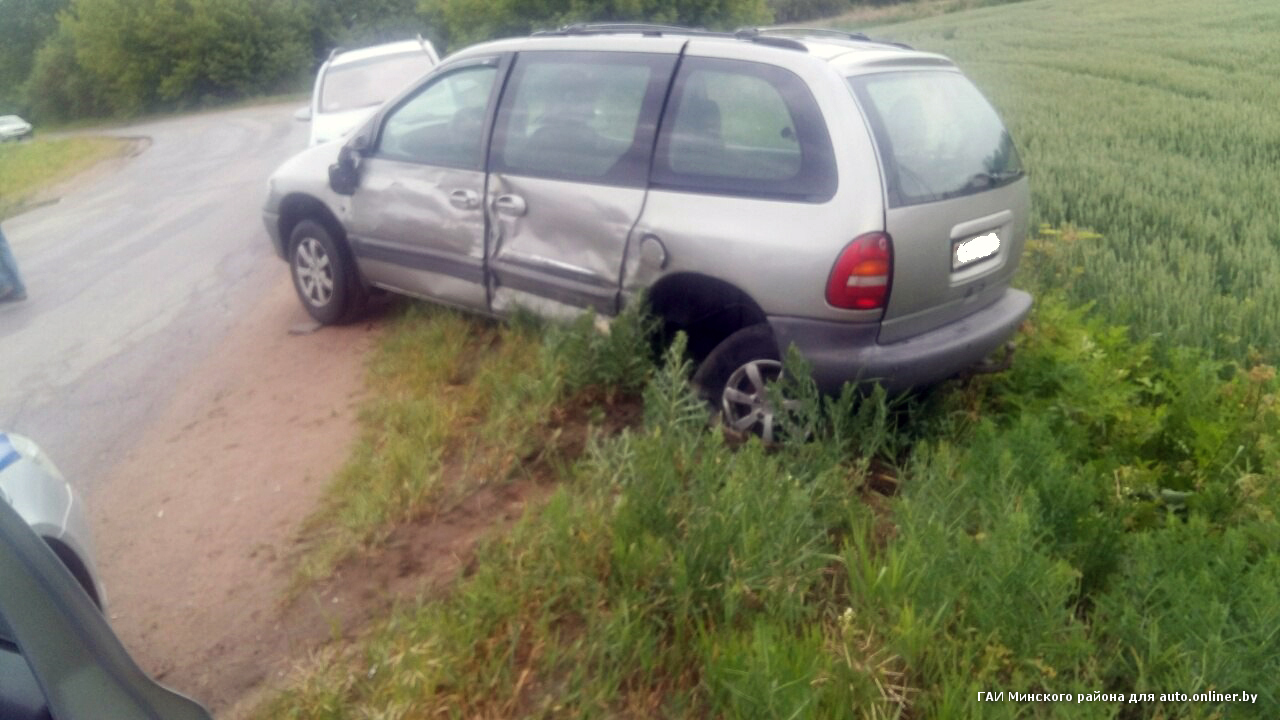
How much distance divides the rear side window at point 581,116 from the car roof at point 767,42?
3.2 inches

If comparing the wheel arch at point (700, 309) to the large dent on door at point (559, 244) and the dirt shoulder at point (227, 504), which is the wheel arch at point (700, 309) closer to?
the large dent on door at point (559, 244)

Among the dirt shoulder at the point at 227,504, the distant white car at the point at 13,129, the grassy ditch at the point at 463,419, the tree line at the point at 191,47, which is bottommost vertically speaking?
the distant white car at the point at 13,129

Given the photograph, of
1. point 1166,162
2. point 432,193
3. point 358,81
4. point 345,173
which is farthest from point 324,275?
point 1166,162

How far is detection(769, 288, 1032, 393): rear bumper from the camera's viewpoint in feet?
14.7

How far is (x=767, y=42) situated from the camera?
5.02 meters

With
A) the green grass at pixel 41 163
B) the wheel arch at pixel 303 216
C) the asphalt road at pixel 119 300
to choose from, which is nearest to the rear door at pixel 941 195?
the wheel arch at pixel 303 216

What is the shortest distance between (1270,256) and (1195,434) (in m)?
2.95

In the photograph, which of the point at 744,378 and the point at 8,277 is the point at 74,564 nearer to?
the point at 744,378

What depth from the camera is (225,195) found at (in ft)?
49.4

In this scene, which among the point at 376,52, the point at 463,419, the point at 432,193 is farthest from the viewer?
the point at 376,52

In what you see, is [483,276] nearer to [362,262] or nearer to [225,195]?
[362,262]

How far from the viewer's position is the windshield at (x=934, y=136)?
459 cm

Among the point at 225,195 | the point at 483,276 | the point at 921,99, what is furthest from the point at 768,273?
the point at 225,195

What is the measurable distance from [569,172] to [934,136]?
1777 mm
